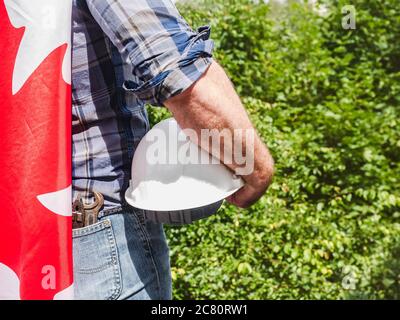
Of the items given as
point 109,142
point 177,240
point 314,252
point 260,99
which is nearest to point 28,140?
point 109,142

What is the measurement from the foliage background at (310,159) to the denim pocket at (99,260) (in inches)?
73.8

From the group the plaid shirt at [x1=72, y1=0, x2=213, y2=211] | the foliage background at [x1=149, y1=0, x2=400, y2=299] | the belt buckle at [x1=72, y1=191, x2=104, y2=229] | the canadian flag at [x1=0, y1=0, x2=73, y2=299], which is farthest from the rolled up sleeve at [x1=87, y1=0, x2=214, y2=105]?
the foliage background at [x1=149, y1=0, x2=400, y2=299]

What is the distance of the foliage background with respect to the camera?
3.55m

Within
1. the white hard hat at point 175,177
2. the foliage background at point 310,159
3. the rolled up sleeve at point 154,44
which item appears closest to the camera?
the rolled up sleeve at point 154,44

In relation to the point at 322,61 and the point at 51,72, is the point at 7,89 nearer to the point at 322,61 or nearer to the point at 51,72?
the point at 51,72

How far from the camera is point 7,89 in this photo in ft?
4.57

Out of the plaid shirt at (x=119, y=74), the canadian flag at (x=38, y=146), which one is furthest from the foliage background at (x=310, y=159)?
the canadian flag at (x=38, y=146)

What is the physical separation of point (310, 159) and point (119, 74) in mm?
3029

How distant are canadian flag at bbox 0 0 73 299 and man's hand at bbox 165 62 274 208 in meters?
0.26

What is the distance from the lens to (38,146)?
137 cm

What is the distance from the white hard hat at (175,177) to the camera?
57.3 inches

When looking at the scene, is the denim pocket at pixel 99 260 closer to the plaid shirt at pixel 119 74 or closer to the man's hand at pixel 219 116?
the plaid shirt at pixel 119 74

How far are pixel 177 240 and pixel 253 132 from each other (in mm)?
2169

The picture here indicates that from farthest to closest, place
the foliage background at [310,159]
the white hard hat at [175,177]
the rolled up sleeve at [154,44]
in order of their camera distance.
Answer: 1. the foliage background at [310,159]
2. the white hard hat at [175,177]
3. the rolled up sleeve at [154,44]
